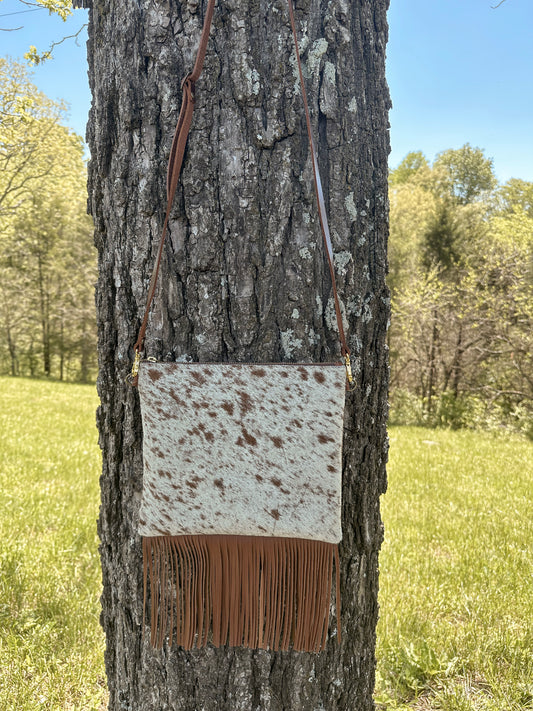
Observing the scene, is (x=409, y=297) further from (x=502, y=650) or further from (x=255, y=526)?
A: (x=255, y=526)

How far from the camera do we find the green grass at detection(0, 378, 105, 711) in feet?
7.32

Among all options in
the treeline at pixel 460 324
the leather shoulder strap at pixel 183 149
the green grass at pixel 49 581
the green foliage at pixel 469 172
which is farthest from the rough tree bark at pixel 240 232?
the green foliage at pixel 469 172

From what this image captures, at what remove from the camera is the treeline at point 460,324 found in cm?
1202

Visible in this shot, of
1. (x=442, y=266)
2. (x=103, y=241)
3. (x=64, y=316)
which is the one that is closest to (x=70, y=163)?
(x=64, y=316)

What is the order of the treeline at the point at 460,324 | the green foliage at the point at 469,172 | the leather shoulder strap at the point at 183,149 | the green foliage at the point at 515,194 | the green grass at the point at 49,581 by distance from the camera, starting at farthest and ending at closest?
the green foliage at the point at 469,172 < the green foliage at the point at 515,194 < the treeline at the point at 460,324 < the green grass at the point at 49,581 < the leather shoulder strap at the point at 183,149

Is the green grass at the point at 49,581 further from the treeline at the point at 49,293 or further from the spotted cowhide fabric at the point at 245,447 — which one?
the treeline at the point at 49,293

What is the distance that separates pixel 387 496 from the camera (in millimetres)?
5398

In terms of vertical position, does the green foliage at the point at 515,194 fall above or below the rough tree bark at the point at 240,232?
above

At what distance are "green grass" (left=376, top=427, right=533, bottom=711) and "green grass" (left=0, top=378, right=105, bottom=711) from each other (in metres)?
1.38

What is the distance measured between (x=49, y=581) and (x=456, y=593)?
96.1 inches

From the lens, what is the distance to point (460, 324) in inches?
500

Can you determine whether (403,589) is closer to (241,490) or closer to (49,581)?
(49,581)

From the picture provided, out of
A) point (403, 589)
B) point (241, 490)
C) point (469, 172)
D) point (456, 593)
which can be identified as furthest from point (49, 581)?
point (469, 172)

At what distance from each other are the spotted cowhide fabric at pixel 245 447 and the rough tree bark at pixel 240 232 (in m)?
0.10
